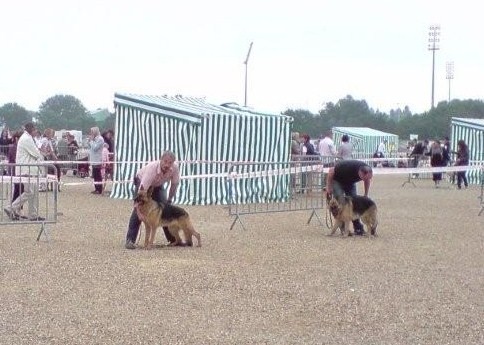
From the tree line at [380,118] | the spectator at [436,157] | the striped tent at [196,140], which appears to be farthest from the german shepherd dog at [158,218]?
the tree line at [380,118]

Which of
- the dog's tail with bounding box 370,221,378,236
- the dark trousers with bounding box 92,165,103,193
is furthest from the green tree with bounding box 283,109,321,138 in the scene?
the dog's tail with bounding box 370,221,378,236

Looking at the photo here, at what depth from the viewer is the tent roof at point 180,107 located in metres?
20.7

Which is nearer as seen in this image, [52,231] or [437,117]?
[52,231]

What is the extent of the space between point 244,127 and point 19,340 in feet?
48.2

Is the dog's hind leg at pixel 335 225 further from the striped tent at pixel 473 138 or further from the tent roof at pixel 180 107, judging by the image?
the striped tent at pixel 473 138

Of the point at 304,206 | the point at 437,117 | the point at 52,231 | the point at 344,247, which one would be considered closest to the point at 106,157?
the point at 304,206

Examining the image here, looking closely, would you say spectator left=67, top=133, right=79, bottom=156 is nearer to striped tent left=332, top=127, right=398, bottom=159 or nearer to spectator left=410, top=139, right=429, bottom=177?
spectator left=410, top=139, right=429, bottom=177

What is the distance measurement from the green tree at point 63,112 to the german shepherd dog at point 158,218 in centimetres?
7498

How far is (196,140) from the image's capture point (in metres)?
20.6

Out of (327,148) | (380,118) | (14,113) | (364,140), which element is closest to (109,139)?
(327,148)

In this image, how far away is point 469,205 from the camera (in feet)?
72.6

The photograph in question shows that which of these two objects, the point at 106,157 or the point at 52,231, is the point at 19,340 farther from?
the point at 106,157

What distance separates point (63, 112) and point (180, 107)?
7916 centimetres

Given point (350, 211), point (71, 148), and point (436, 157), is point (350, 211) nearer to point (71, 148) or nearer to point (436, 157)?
point (436, 157)
